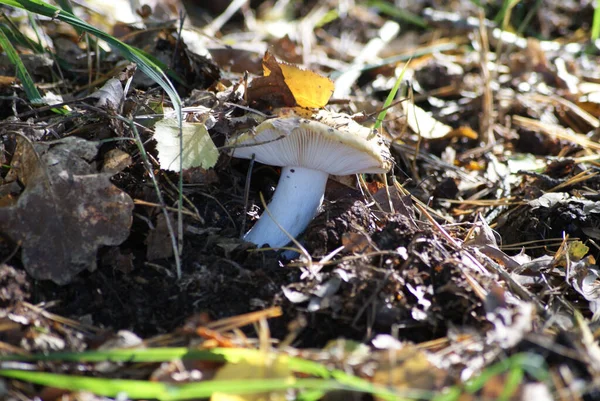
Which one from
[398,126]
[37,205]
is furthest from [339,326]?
[398,126]

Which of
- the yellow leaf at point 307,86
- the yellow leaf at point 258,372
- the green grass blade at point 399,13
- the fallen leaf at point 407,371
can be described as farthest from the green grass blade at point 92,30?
the green grass blade at point 399,13

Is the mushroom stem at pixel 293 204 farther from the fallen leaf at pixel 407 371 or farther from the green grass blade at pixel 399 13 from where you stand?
the green grass blade at pixel 399 13

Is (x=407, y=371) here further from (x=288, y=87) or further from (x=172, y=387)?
(x=288, y=87)

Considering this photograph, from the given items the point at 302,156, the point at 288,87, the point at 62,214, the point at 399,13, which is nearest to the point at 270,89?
the point at 288,87

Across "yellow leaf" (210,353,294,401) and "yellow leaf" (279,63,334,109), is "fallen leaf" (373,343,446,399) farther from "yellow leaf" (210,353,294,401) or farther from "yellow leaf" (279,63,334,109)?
"yellow leaf" (279,63,334,109)

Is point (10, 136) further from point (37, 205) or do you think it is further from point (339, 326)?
point (339, 326)

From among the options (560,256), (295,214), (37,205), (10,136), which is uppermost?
(10,136)
